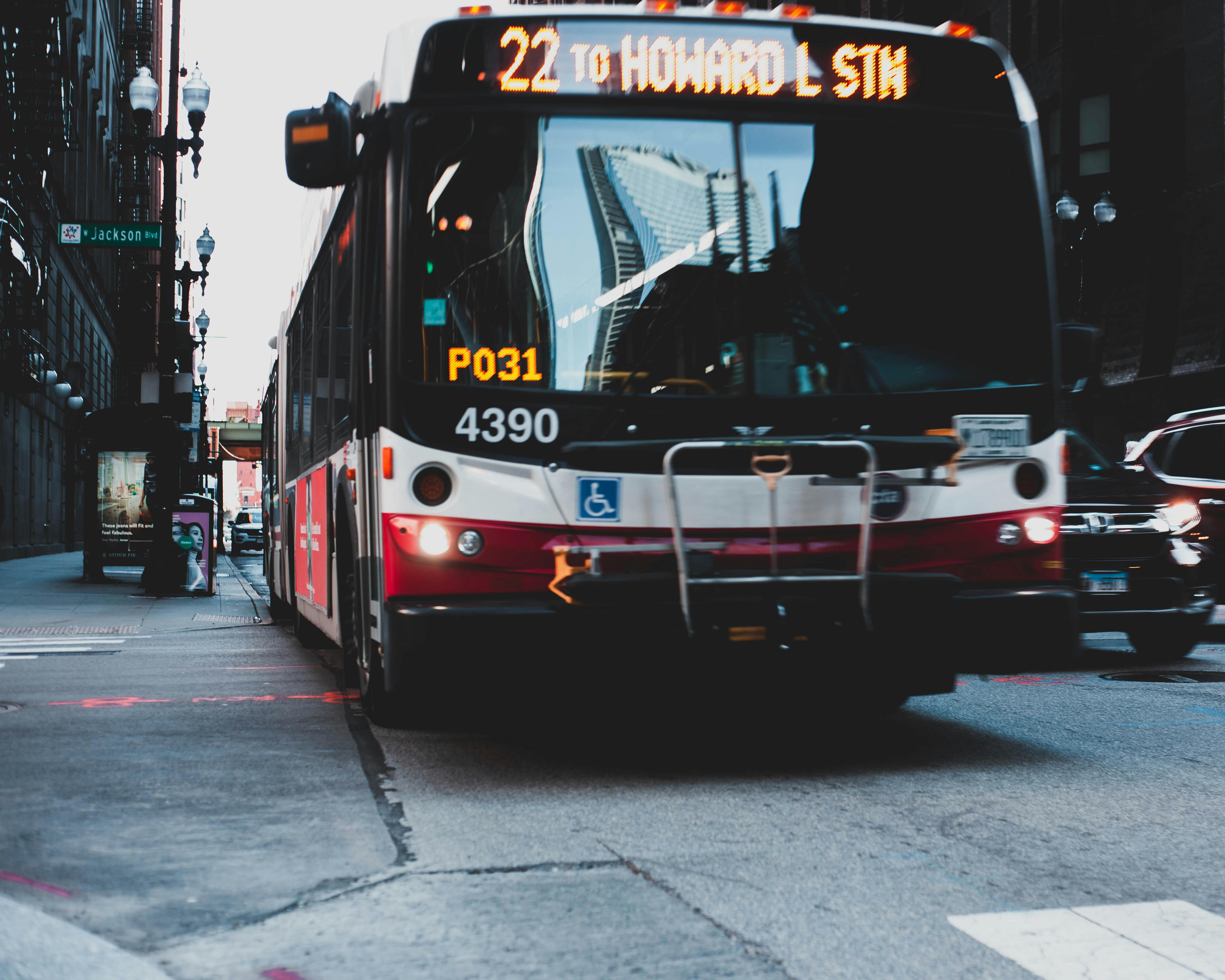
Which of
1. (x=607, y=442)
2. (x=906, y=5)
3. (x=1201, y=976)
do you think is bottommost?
(x=1201, y=976)

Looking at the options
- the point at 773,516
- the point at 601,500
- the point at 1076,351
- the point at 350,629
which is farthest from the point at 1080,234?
the point at 601,500

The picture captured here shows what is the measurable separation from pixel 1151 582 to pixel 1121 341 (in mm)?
23185

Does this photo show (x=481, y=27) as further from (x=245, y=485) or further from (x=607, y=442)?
(x=245, y=485)

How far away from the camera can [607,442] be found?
5883 millimetres

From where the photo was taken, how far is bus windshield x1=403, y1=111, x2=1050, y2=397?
598 cm

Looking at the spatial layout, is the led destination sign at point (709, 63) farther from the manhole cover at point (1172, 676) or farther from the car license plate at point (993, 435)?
the manhole cover at point (1172, 676)

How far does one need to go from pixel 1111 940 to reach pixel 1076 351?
346cm

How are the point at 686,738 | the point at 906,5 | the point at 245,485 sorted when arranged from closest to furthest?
the point at 686,738, the point at 906,5, the point at 245,485

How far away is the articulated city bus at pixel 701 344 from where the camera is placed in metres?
5.88

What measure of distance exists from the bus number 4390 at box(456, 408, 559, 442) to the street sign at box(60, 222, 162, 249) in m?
15.2

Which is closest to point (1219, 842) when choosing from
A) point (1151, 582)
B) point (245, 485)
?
point (1151, 582)

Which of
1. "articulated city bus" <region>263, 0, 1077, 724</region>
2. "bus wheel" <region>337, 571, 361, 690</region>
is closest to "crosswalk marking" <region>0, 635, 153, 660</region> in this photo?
"bus wheel" <region>337, 571, 361, 690</region>

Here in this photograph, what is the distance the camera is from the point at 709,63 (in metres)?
6.32

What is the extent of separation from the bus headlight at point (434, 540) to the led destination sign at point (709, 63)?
1.82m
